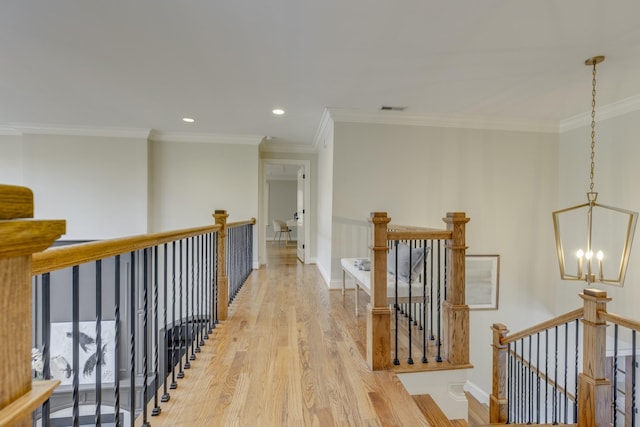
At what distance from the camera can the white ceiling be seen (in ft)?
6.48

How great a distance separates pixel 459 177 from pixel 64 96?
→ 5.13 meters

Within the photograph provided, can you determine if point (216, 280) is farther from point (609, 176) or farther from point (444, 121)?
point (609, 176)

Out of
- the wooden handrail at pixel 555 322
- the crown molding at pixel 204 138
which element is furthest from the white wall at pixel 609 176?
the crown molding at pixel 204 138

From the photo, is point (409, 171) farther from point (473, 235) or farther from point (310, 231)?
point (310, 231)

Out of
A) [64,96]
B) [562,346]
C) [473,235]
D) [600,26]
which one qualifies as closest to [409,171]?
[473,235]

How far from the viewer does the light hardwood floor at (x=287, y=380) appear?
1508mm

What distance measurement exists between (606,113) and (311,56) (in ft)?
12.5

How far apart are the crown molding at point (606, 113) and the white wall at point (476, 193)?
0.88 ft

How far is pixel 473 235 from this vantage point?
4.23 m

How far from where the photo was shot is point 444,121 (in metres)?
4.11

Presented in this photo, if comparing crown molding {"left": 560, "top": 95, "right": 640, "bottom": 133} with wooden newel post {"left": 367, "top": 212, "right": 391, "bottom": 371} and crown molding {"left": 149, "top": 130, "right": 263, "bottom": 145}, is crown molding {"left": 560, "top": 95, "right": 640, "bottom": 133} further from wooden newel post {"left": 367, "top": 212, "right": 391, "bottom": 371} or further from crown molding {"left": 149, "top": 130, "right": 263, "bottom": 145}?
crown molding {"left": 149, "top": 130, "right": 263, "bottom": 145}

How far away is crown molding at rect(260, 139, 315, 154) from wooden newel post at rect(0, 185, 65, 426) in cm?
525

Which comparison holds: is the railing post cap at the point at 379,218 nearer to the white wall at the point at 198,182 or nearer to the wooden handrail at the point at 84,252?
the wooden handrail at the point at 84,252

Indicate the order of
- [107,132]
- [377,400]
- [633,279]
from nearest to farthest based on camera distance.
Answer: [377,400], [633,279], [107,132]
